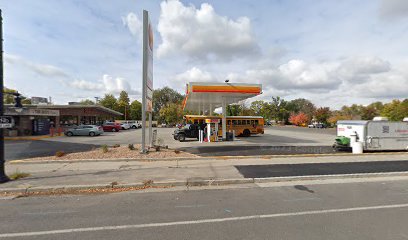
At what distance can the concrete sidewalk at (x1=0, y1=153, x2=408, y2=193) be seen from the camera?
21.9 ft

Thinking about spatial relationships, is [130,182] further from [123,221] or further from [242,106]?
[242,106]

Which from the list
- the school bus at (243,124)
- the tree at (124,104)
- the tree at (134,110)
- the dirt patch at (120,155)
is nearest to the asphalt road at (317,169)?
the dirt patch at (120,155)

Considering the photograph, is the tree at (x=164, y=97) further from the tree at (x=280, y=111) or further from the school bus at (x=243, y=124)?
the school bus at (x=243, y=124)

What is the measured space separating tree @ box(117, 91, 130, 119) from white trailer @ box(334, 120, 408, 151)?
64.4m

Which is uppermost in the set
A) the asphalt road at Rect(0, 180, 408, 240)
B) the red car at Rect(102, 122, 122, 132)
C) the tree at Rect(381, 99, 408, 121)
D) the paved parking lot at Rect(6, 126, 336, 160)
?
the tree at Rect(381, 99, 408, 121)

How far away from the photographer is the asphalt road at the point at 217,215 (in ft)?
12.5

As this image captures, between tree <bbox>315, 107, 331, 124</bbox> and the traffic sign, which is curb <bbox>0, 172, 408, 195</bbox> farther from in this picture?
tree <bbox>315, 107, 331, 124</bbox>

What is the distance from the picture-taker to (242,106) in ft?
243

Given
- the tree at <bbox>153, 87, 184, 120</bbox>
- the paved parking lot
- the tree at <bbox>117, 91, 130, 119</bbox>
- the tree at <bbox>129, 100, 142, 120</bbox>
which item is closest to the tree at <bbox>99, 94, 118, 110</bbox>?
the tree at <bbox>117, 91, 130, 119</bbox>

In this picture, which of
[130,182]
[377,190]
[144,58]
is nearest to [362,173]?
[377,190]

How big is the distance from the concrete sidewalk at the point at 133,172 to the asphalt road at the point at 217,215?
758mm

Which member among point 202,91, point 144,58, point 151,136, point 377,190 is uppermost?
point 144,58

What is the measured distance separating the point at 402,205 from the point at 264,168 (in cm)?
431

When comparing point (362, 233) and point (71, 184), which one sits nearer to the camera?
point (362, 233)
